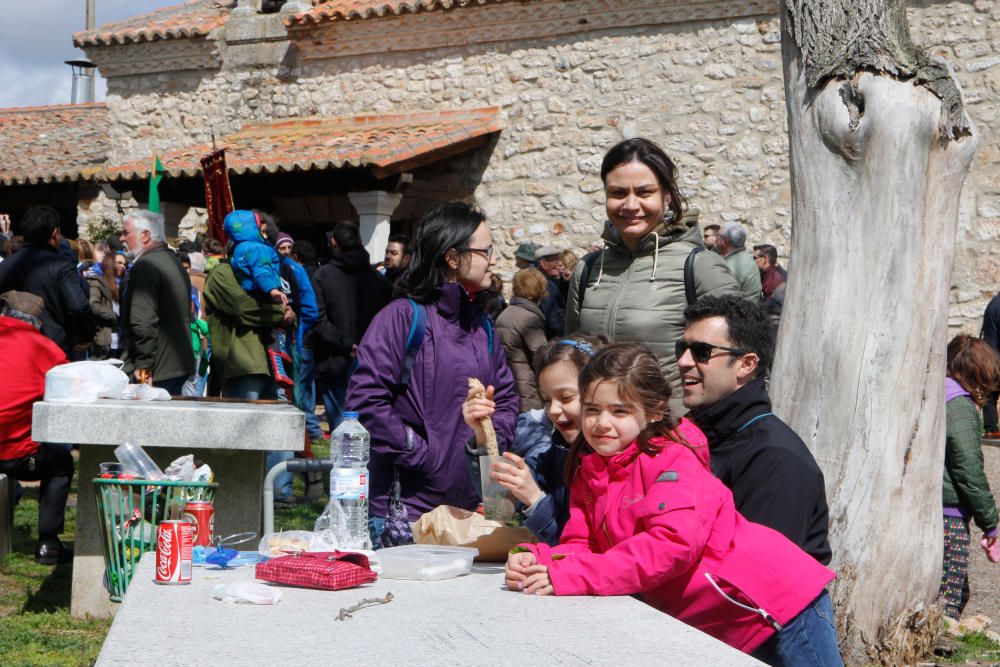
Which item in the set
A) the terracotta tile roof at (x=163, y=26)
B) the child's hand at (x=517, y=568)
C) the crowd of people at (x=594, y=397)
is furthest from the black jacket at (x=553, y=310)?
the terracotta tile roof at (x=163, y=26)

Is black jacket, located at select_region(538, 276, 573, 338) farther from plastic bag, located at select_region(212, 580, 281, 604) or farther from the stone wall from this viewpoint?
plastic bag, located at select_region(212, 580, 281, 604)

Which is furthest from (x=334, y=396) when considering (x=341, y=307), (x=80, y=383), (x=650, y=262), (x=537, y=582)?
(x=537, y=582)

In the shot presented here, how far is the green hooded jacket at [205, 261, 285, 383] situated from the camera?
6.95 meters

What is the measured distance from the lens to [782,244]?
11898 millimetres

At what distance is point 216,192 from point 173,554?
27.2 ft

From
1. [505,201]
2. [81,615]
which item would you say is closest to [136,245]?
[81,615]

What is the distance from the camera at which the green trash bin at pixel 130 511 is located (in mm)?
3939

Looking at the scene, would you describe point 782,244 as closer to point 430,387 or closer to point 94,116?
point 430,387

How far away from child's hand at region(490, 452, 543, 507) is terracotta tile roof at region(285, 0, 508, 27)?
35.9 ft

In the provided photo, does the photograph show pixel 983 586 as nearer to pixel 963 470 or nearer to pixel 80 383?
pixel 963 470

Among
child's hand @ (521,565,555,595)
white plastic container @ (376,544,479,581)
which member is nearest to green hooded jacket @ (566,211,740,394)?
white plastic container @ (376,544,479,581)

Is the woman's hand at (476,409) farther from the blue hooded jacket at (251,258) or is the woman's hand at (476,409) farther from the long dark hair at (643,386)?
the blue hooded jacket at (251,258)

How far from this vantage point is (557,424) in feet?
10.8

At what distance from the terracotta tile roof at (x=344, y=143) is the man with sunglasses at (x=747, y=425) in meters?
9.21
